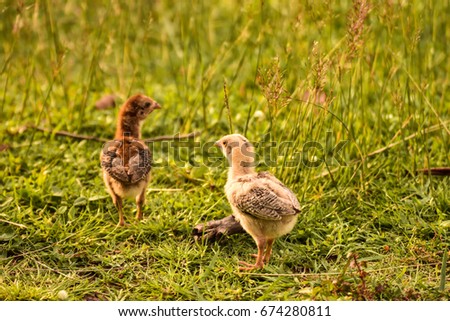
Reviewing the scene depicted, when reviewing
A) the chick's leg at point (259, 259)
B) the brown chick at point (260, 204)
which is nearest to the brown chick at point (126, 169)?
the brown chick at point (260, 204)

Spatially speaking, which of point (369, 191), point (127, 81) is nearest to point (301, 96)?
point (369, 191)

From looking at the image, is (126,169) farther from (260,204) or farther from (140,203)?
(260,204)

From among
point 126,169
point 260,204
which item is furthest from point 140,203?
point 260,204

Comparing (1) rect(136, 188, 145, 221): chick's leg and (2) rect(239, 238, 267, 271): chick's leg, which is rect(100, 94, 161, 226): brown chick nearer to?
(1) rect(136, 188, 145, 221): chick's leg

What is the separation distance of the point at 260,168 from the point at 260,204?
1.38 meters

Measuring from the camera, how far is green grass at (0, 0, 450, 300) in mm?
4281

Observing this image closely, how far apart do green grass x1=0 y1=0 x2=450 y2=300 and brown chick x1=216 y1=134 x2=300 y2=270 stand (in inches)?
9.1

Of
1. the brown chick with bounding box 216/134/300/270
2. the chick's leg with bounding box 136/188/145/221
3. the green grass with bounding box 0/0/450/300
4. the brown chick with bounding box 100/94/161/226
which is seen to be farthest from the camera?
the chick's leg with bounding box 136/188/145/221

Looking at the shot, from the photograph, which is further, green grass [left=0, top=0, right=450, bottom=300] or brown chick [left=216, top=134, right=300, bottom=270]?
green grass [left=0, top=0, right=450, bottom=300]

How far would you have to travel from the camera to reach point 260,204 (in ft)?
13.5

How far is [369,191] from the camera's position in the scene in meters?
5.12

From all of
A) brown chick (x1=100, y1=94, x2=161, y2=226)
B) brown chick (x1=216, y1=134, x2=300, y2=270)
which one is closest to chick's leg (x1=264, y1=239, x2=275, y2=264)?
brown chick (x1=216, y1=134, x2=300, y2=270)

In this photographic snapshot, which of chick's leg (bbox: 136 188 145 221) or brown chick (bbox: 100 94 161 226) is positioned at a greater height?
brown chick (bbox: 100 94 161 226)
